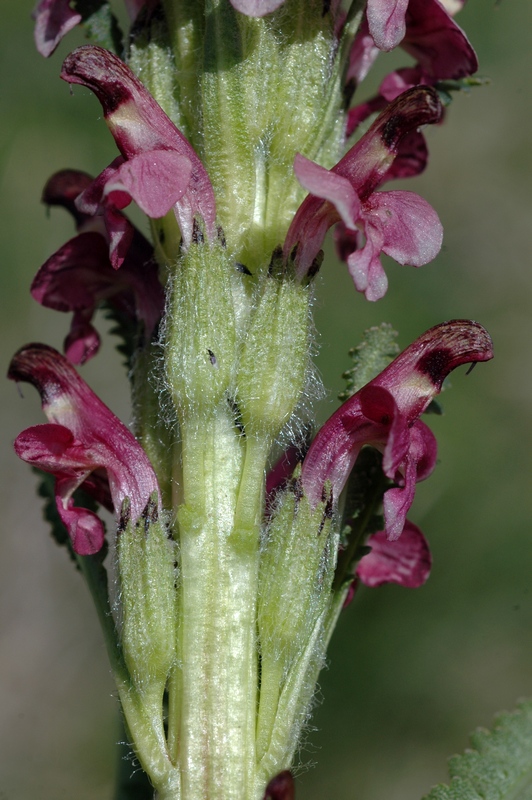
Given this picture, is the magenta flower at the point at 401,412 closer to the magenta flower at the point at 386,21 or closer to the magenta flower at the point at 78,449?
the magenta flower at the point at 78,449

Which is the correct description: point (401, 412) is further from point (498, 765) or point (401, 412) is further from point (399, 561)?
point (498, 765)

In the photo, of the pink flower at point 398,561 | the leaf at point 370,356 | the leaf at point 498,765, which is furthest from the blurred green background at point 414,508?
the leaf at point 498,765

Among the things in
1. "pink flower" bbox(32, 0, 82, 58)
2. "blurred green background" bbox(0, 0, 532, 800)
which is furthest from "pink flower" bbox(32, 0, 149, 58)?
"blurred green background" bbox(0, 0, 532, 800)

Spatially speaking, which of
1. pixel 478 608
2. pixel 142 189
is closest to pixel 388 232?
pixel 142 189

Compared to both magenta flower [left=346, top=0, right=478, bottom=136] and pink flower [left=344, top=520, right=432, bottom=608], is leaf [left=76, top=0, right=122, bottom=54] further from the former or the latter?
pink flower [left=344, top=520, right=432, bottom=608]

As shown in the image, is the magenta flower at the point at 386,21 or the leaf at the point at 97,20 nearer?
the magenta flower at the point at 386,21

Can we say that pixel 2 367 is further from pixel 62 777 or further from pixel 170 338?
pixel 170 338
